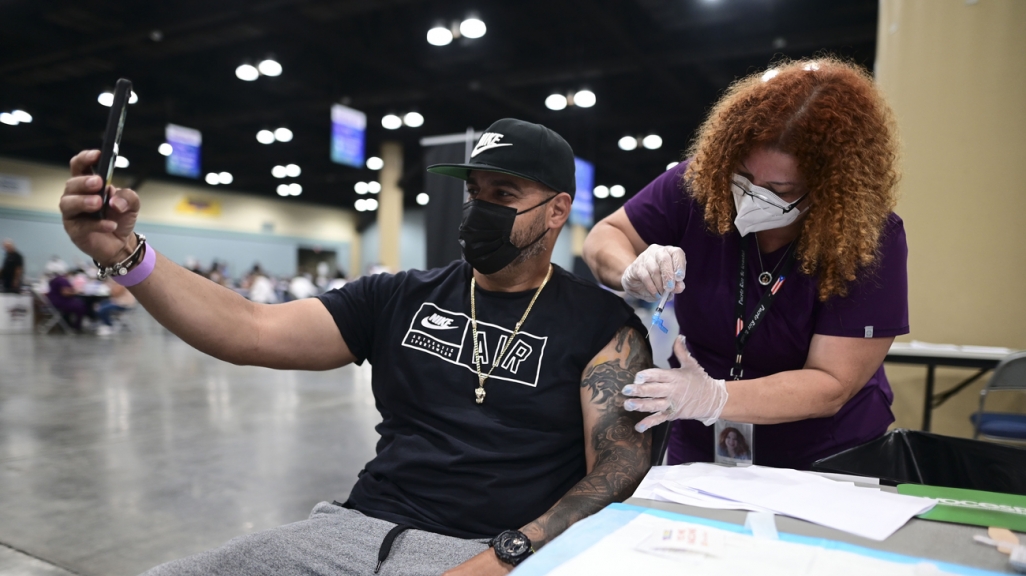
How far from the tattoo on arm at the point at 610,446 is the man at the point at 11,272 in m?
12.6

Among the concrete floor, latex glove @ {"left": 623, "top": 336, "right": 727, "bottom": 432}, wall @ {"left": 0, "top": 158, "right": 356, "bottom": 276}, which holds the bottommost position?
the concrete floor

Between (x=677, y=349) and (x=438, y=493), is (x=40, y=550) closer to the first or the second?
(x=438, y=493)

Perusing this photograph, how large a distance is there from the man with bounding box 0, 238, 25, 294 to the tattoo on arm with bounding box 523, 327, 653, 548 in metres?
12.6

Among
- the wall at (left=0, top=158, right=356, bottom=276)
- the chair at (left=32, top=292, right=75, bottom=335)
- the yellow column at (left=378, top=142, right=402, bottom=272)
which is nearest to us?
the chair at (left=32, top=292, right=75, bottom=335)

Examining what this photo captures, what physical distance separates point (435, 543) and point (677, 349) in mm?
634

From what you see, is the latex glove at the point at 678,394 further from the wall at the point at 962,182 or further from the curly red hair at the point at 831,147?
the wall at the point at 962,182

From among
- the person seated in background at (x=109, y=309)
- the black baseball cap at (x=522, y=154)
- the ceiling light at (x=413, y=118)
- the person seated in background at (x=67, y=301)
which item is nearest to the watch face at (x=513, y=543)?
the black baseball cap at (x=522, y=154)

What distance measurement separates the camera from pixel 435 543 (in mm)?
1185

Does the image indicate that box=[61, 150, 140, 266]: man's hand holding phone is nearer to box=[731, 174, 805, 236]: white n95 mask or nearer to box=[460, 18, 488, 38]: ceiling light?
box=[731, 174, 805, 236]: white n95 mask

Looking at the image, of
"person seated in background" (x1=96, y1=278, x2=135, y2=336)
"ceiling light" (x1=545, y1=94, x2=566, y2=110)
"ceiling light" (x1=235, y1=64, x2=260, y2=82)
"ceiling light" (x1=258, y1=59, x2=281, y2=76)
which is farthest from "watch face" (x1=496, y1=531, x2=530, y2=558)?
"person seated in background" (x1=96, y1=278, x2=135, y2=336)

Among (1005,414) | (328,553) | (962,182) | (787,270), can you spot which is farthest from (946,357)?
(328,553)

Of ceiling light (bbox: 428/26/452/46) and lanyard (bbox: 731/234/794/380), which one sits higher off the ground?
ceiling light (bbox: 428/26/452/46)

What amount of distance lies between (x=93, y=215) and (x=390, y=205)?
13.2 meters

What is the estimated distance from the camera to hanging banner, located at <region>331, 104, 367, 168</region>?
9.59 metres
